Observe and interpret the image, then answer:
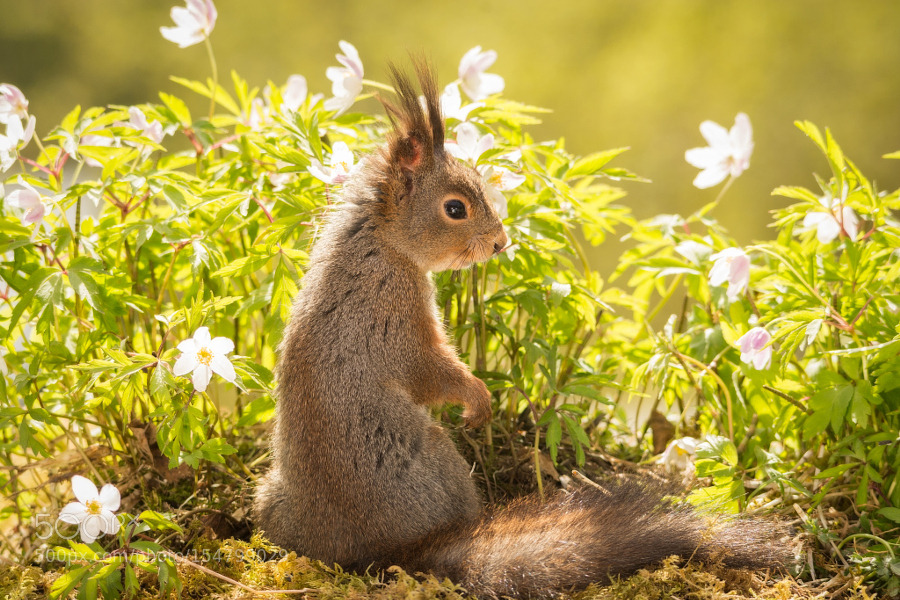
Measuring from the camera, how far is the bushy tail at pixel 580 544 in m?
1.63

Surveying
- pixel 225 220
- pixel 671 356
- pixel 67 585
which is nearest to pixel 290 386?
pixel 225 220

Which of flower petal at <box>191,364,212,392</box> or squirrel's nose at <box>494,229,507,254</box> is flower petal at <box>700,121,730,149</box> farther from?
flower petal at <box>191,364,212,392</box>

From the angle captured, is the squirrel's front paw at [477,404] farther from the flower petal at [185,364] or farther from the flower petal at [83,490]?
the flower petal at [83,490]

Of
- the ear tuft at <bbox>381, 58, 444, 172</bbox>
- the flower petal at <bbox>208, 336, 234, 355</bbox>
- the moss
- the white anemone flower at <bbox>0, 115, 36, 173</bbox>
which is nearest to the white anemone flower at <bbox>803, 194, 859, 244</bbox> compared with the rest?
the moss

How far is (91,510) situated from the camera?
1732mm

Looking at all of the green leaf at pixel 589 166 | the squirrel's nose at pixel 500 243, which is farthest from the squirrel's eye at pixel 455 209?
the green leaf at pixel 589 166

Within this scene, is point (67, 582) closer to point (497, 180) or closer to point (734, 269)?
point (497, 180)

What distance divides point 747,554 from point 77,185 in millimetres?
1838

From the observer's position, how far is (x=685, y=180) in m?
4.73

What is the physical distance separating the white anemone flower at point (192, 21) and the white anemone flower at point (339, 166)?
1.89ft

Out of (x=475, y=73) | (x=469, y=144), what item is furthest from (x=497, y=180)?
(x=475, y=73)

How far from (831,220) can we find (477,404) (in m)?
1.03

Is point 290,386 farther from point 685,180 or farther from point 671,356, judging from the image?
point 685,180

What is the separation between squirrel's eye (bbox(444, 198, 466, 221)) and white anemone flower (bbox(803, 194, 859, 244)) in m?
0.88
